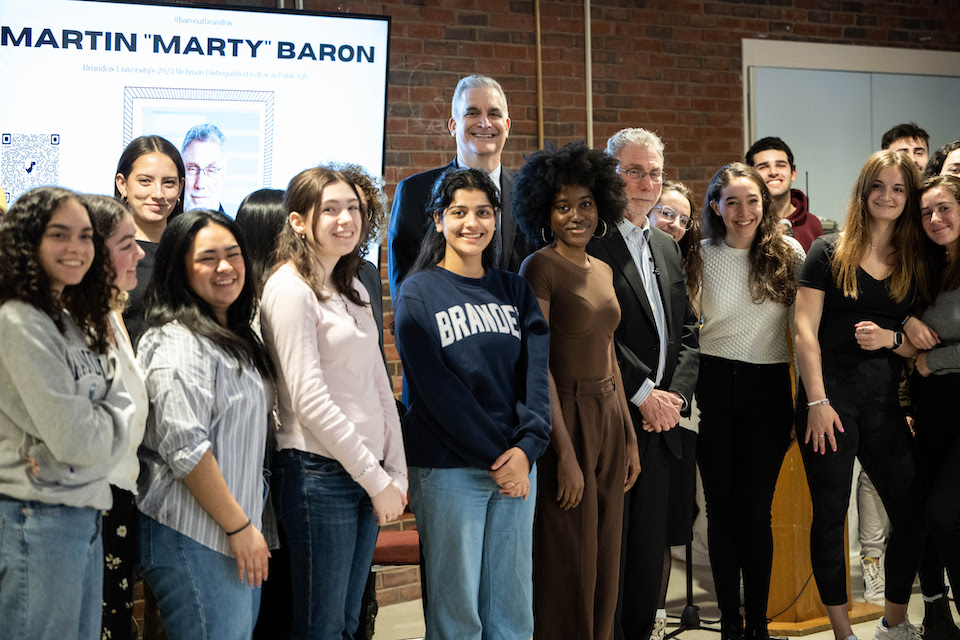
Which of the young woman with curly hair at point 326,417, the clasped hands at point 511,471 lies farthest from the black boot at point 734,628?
the young woman with curly hair at point 326,417

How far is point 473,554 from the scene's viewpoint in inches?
96.2

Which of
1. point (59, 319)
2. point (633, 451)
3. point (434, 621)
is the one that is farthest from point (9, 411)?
point (633, 451)

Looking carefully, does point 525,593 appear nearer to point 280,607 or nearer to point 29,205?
point 280,607

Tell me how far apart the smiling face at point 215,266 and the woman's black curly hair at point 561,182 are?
974 mm

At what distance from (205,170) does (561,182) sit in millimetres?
1724

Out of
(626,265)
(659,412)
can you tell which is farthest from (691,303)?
(659,412)

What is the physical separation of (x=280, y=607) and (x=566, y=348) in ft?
3.50

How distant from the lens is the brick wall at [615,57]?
454 centimetres

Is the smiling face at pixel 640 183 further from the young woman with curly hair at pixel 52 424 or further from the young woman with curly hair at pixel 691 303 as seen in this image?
the young woman with curly hair at pixel 52 424

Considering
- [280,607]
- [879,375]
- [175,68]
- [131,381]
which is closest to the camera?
[131,381]

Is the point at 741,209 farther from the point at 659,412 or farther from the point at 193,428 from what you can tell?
the point at 193,428

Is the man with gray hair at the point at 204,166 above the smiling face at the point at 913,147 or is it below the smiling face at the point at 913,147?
below

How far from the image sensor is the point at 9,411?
1748mm

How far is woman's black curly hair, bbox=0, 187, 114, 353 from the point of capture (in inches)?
69.9
